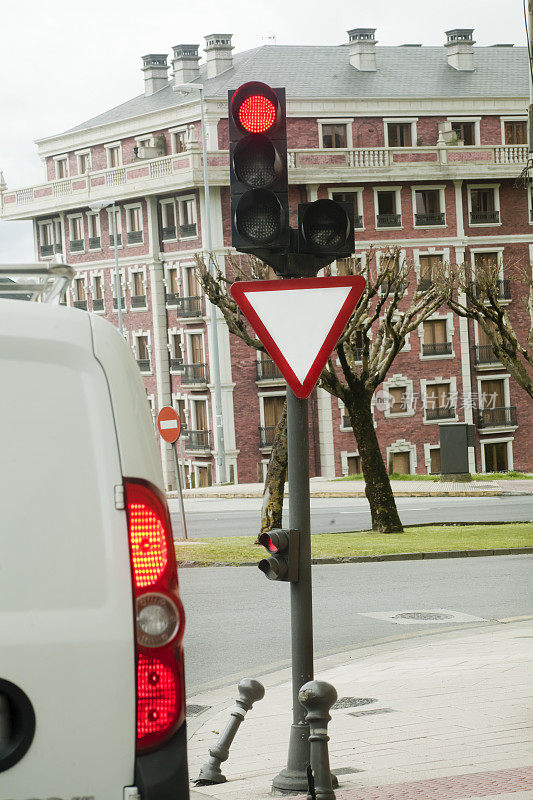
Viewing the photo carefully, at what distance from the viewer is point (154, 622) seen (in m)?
3.14

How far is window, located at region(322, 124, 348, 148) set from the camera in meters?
59.6

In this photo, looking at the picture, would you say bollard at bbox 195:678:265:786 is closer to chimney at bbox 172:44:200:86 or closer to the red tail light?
the red tail light

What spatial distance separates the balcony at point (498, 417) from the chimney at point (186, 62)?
23502mm

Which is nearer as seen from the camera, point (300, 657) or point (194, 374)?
point (300, 657)

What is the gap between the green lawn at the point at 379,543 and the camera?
1892 centimetres

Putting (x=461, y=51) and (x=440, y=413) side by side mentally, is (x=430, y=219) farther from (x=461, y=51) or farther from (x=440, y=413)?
(x=461, y=51)

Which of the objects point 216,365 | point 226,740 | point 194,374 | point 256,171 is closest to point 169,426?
point 226,740

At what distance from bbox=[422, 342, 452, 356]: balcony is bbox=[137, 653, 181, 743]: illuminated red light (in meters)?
57.6

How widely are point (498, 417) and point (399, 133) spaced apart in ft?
49.9

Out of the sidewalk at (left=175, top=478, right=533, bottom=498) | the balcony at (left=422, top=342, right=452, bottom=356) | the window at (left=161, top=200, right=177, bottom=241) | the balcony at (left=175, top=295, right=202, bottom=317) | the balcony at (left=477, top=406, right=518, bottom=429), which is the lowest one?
the sidewalk at (left=175, top=478, right=533, bottom=498)

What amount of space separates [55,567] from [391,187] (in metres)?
57.9

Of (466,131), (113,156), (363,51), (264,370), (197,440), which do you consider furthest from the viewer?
(113,156)

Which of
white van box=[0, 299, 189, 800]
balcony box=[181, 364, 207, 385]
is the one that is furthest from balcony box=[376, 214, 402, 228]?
white van box=[0, 299, 189, 800]

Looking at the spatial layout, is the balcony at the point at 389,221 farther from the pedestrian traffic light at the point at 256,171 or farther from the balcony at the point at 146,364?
the pedestrian traffic light at the point at 256,171
